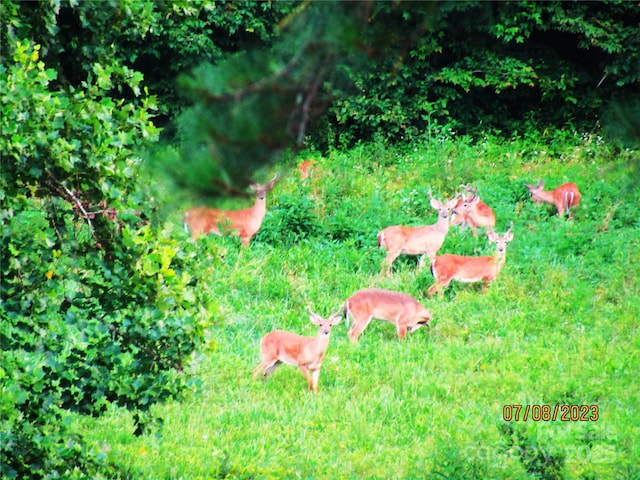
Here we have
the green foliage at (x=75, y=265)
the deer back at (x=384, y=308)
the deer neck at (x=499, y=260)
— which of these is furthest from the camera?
the deer neck at (x=499, y=260)

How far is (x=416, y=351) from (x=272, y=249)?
2.88m

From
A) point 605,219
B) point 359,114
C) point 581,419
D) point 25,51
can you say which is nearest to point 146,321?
point 25,51

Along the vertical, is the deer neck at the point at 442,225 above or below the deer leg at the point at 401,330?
above

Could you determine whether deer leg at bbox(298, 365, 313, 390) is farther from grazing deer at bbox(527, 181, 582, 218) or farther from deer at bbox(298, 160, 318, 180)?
deer at bbox(298, 160, 318, 180)

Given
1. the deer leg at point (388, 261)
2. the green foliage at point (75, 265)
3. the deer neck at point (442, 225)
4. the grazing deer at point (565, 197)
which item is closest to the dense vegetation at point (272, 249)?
the green foliage at point (75, 265)

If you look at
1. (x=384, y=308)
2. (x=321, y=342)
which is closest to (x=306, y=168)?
(x=384, y=308)

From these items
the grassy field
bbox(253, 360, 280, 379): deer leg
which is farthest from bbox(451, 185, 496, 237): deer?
bbox(253, 360, 280, 379): deer leg

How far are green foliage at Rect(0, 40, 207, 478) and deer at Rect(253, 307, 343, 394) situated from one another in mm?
2974

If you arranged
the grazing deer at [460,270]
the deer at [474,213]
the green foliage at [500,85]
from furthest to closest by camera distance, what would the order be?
the green foliage at [500,85]
the deer at [474,213]
the grazing deer at [460,270]

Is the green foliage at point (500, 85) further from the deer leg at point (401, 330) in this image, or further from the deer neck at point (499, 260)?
the deer leg at point (401, 330)

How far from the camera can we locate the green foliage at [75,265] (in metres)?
5.55

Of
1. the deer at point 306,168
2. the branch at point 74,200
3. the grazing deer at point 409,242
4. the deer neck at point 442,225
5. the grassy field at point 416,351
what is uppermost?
the branch at point 74,200

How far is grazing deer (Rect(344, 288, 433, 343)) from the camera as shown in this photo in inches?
404

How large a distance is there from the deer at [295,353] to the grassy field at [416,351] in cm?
17
